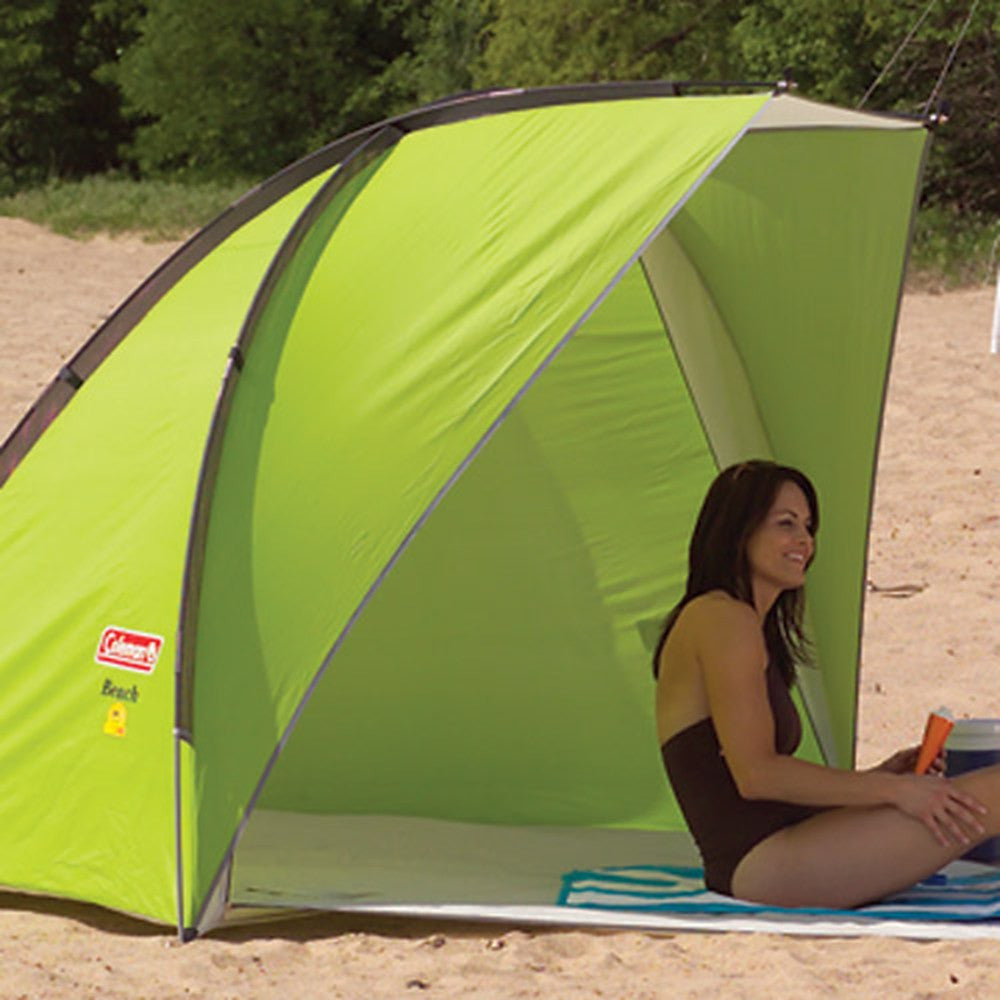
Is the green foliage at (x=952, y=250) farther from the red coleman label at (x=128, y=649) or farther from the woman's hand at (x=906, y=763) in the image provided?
the red coleman label at (x=128, y=649)

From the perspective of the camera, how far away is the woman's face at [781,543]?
422 centimetres

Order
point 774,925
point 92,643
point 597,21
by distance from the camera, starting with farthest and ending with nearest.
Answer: point 597,21 < point 92,643 < point 774,925

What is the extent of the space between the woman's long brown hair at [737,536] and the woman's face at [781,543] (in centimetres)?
1

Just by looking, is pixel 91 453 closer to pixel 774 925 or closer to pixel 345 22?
pixel 774 925

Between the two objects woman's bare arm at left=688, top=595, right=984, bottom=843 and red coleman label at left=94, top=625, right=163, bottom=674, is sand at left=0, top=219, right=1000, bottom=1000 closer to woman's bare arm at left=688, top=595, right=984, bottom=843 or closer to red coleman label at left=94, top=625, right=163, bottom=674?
woman's bare arm at left=688, top=595, right=984, bottom=843

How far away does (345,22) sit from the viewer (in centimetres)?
3022

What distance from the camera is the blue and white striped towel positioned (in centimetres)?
417

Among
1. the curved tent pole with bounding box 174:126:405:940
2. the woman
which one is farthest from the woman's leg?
the curved tent pole with bounding box 174:126:405:940

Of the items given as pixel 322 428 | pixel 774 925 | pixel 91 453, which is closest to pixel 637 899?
pixel 774 925

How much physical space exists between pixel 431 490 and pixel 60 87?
29.1 metres

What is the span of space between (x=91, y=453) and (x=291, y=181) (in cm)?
79

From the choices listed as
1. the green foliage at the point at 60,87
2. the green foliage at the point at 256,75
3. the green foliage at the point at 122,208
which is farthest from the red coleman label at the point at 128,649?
the green foliage at the point at 60,87

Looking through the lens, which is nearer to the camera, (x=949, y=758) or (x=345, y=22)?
(x=949, y=758)

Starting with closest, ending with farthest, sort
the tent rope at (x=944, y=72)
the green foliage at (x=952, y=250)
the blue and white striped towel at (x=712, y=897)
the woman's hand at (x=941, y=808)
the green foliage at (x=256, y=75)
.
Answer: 1. the woman's hand at (x=941, y=808)
2. the blue and white striped towel at (x=712, y=897)
3. the tent rope at (x=944, y=72)
4. the green foliage at (x=952, y=250)
5. the green foliage at (x=256, y=75)
